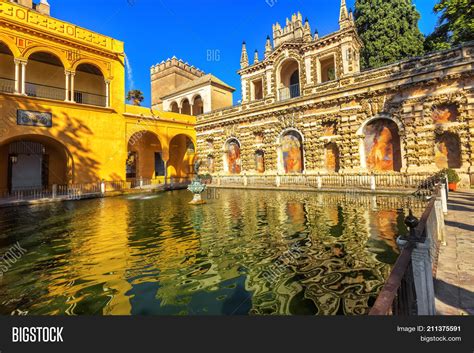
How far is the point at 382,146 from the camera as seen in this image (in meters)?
16.9

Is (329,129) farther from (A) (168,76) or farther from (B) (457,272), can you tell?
(A) (168,76)

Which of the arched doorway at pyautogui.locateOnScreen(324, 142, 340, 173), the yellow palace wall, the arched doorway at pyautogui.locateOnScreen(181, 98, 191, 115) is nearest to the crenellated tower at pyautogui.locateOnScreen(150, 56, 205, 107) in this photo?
the arched doorway at pyautogui.locateOnScreen(181, 98, 191, 115)

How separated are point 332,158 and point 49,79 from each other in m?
26.2

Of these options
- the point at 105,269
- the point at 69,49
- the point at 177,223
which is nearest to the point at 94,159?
the point at 69,49

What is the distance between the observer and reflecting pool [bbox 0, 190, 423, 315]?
11.8ft

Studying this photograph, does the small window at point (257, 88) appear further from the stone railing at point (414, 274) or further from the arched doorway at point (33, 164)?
the stone railing at point (414, 274)

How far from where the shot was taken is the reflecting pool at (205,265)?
360 centimetres

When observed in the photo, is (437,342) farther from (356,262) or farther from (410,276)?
(356,262)

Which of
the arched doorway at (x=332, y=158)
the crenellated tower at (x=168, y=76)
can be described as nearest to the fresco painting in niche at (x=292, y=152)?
the arched doorway at (x=332, y=158)

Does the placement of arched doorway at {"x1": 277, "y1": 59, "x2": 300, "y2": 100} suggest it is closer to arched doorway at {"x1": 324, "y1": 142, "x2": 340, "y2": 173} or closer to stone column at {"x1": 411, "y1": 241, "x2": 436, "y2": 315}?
arched doorway at {"x1": 324, "y1": 142, "x2": 340, "y2": 173}

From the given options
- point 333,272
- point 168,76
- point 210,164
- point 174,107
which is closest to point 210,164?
point 210,164

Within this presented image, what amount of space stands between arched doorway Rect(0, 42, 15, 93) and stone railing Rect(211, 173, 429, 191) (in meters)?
20.1

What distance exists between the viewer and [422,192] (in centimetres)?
1255

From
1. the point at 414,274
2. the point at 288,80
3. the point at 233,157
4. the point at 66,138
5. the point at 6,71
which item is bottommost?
the point at 414,274
